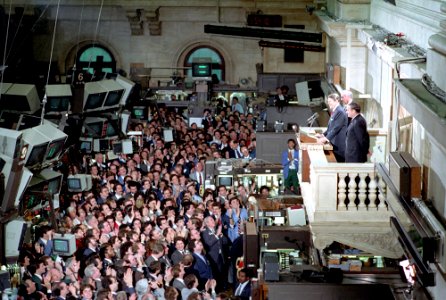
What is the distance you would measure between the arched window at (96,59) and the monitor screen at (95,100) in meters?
10.6

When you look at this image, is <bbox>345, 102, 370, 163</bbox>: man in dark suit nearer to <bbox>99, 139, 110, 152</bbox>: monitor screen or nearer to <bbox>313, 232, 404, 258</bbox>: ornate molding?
<bbox>313, 232, 404, 258</bbox>: ornate molding

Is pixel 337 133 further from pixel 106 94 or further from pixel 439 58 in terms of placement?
pixel 106 94

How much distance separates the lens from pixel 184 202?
19688 mm

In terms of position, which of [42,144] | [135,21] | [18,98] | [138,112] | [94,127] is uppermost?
[135,21]

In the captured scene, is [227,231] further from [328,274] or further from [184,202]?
[328,274]

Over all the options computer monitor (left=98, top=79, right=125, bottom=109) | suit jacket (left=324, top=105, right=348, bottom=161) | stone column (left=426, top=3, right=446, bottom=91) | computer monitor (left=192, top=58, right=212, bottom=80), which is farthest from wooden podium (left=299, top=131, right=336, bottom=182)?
computer monitor (left=192, top=58, right=212, bottom=80)

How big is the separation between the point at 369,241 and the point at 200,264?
13.5 feet

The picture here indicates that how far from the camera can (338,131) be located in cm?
1504

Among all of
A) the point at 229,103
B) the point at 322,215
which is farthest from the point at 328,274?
the point at 229,103

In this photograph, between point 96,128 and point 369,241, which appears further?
point 96,128

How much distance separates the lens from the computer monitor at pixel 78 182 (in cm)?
2148

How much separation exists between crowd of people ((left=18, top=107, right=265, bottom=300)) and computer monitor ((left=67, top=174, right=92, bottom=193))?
0.54ft

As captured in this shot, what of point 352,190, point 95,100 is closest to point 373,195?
point 352,190

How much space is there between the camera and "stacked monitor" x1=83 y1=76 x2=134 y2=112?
23.5 meters
